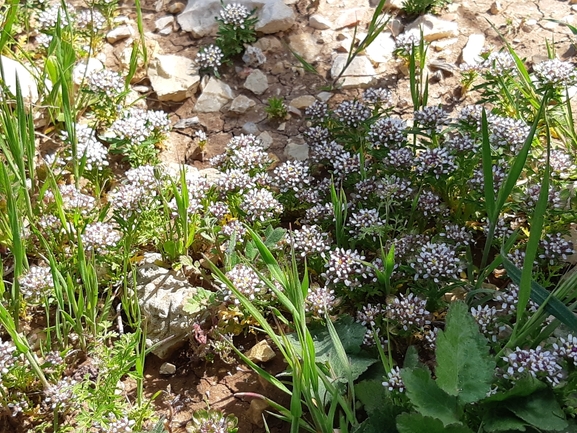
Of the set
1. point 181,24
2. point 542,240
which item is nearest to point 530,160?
point 542,240

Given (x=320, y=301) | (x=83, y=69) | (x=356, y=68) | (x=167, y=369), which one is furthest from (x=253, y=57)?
(x=167, y=369)

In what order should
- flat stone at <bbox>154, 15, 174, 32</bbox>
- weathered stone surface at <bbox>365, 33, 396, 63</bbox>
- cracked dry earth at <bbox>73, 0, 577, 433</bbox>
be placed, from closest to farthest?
1. cracked dry earth at <bbox>73, 0, 577, 433</bbox>
2. weathered stone surface at <bbox>365, 33, 396, 63</bbox>
3. flat stone at <bbox>154, 15, 174, 32</bbox>

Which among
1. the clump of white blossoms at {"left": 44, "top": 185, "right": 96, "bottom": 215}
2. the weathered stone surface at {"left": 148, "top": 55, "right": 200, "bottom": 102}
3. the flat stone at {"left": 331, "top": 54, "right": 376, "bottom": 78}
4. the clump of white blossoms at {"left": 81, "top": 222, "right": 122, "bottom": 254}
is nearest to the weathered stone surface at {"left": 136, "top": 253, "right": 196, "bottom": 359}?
the clump of white blossoms at {"left": 81, "top": 222, "right": 122, "bottom": 254}

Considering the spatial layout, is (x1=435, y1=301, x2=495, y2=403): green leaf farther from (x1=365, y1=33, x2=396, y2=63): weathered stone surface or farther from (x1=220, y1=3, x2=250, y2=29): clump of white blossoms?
(x1=220, y1=3, x2=250, y2=29): clump of white blossoms

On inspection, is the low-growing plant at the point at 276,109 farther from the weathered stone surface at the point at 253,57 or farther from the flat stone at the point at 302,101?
the weathered stone surface at the point at 253,57

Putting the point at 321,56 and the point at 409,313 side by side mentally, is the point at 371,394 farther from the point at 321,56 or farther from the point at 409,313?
the point at 321,56
